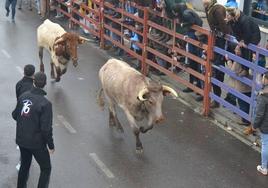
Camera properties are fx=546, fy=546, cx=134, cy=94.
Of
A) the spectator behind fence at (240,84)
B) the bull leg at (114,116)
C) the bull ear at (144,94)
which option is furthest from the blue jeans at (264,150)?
the bull leg at (114,116)

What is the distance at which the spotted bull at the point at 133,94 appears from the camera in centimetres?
881

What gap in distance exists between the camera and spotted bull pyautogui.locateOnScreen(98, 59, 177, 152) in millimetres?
8812

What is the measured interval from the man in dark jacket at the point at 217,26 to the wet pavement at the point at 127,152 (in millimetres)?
970

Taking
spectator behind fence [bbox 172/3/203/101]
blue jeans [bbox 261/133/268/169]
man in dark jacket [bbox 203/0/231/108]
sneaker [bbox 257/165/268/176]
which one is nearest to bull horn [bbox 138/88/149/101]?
blue jeans [bbox 261/133/268/169]

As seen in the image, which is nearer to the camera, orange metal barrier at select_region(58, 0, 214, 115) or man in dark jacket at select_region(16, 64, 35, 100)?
man in dark jacket at select_region(16, 64, 35, 100)

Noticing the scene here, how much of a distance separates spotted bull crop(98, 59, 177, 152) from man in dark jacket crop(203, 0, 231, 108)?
2.06m

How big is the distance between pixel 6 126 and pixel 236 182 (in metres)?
4.61

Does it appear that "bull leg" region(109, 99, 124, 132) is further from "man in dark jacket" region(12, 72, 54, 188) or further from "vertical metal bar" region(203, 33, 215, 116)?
"man in dark jacket" region(12, 72, 54, 188)

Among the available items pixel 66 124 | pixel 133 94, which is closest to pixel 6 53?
pixel 66 124

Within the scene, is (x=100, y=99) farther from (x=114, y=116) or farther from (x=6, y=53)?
(x=6, y=53)

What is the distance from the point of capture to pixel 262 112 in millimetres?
8477

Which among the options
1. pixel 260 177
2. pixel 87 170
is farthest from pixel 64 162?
pixel 260 177

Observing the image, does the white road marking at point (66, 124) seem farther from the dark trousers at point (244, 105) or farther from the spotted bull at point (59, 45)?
the dark trousers at point (244, 105)

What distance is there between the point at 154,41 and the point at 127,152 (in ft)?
15.3
